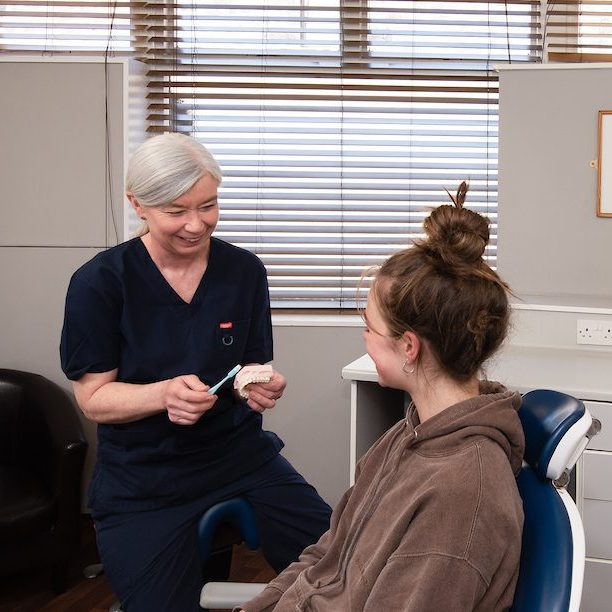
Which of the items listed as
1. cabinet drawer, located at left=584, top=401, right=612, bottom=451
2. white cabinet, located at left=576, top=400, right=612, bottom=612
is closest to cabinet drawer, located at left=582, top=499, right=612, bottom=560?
white cabinet, located at left=576, top=400, right=612, bottom=612

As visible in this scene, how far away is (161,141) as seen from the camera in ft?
5.98

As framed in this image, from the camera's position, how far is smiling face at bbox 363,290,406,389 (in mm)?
1294

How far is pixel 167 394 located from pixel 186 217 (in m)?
0.38

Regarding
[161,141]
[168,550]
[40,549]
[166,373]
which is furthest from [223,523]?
[40,549]

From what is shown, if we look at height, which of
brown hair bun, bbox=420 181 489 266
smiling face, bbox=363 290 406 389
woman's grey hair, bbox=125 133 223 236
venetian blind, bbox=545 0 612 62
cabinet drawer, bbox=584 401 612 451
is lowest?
cabinet drawer, bbox=584 401 612 451

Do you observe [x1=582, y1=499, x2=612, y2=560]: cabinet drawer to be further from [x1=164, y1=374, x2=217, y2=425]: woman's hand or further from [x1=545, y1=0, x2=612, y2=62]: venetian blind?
[x1=545, y1=0, x2=612, y2=62]: venetian blind

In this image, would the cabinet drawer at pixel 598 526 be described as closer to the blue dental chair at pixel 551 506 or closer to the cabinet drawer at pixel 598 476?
the cabinet drawer at pixel 598 476

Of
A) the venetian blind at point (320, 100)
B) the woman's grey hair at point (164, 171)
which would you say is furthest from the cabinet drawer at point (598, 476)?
the venetian blind at point (320, 100)

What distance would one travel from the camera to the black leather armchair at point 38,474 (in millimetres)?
2645

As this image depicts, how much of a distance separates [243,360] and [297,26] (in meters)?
1.91

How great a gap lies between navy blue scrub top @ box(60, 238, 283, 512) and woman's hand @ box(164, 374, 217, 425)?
138mm

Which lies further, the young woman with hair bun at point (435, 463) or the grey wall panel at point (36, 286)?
the grey wall panel at point (36, 286)

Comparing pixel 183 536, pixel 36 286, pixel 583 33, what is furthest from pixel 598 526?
pixel 36 286

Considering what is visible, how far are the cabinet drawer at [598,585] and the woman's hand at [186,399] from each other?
1050mm
